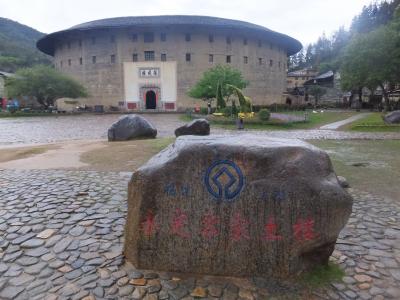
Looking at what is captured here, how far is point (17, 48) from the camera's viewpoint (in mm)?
65125

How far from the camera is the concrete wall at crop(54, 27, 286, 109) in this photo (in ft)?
128

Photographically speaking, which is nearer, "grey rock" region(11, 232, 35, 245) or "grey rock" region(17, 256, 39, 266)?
"grey rock" region(17, 256, 39, 266)

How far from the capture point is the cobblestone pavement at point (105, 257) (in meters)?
2.95

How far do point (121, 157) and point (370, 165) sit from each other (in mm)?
6149

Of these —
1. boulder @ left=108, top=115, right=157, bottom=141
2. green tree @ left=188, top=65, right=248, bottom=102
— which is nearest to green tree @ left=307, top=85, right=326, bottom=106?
green tree @ left=188, top=65, right=248, bottom=102

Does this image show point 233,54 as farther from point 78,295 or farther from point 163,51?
point 78,295

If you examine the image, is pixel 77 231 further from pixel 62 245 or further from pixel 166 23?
pixel 166 23

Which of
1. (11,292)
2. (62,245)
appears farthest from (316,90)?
(11,292)

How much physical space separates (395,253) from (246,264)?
5.87 ft

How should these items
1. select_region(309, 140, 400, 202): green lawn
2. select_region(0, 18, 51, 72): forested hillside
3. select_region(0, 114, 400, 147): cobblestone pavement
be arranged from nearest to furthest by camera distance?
select_region(309, 140, 400, 202): green lawn
select_region(0, 114, 400, 147): cobblestone pavement
select_region(0, 18, 51, 72): forested hillside

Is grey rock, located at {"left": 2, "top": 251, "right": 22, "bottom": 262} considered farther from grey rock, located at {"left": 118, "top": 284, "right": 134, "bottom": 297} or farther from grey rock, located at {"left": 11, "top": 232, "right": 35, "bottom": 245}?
grey rock, located at {"left": 118, "top": 284, "right": 134, "bottom": 297}

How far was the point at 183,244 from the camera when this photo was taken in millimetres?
3184

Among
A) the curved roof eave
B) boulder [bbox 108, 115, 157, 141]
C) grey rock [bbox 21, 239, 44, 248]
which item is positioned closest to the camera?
grey rock [bbox 21, 239, 44, 248]

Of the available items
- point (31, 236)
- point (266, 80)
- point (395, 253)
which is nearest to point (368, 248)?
point (395, 253)
